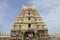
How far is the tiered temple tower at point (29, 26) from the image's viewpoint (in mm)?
68000

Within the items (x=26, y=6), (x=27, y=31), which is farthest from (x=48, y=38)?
(x=26, y=6)

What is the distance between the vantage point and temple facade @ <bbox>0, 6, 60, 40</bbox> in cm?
6800

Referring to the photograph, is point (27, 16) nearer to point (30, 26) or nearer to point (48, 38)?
point (30, 26)

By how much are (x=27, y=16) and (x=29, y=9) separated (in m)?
2.21

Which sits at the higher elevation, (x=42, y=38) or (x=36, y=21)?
(x=36, y=21)

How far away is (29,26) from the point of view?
69.2 m

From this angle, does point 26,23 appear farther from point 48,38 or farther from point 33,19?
point 48,38

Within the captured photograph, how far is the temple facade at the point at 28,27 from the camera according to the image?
68000 millimetres

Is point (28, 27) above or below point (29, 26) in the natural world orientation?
below

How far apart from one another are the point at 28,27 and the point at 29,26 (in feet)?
2.56

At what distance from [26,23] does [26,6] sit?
516 cm

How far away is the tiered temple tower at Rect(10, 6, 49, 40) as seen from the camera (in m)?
68.0

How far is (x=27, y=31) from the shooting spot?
67.4m

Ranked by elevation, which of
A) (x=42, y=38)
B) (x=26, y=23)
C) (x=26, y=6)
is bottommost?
(x=42, y=38)
